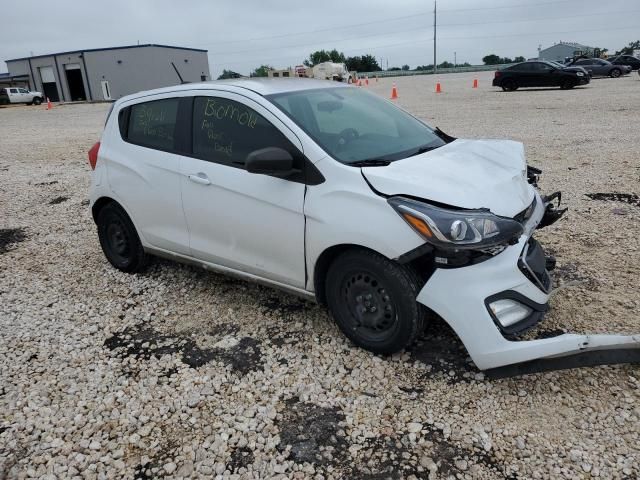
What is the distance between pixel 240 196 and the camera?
3.56 metres

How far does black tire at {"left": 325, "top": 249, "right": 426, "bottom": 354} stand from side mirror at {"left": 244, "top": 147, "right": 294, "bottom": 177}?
0.65 m

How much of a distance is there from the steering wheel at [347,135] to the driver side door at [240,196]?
1.08ft

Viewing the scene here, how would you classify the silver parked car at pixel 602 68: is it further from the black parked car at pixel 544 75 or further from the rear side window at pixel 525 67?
the rear side window at pixel 525 67

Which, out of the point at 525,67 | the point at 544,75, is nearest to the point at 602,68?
the point at 544,75

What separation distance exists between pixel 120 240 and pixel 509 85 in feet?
77.2

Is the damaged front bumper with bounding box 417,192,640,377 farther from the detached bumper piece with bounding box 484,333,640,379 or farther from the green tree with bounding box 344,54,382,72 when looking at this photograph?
the green tree with bounding box 344,54,382,72

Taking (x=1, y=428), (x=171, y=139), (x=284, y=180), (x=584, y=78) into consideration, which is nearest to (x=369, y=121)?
(x=284, y=180)

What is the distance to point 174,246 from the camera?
423cm

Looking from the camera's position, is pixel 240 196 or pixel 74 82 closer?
pixel 240 196

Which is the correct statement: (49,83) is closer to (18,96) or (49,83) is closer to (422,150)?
(18,96)

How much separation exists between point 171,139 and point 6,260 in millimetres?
2831

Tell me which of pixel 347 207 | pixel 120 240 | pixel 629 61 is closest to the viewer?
pixel 347 207

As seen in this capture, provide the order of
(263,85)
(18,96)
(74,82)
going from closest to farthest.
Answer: (263,85), (18,96), (74,82)

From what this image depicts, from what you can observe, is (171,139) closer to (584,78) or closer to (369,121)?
(369,121)
